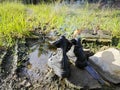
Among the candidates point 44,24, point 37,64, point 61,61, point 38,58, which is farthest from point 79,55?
point 44,24

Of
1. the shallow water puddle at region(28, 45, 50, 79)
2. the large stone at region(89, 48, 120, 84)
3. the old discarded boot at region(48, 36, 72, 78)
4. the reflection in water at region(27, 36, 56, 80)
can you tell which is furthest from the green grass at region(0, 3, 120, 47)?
the old discarded boot at region(48, 36, 72, 78)

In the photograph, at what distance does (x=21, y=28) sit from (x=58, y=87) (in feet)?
6.58

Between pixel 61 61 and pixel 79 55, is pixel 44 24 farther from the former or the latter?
pixel 61 61

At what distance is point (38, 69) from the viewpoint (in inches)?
128

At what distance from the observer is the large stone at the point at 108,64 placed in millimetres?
3043

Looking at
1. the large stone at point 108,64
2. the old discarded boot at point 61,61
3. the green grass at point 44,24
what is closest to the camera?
the old discarded boot at point 61,61

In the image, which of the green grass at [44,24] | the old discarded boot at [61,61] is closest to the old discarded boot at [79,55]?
the old discarded boot at [61,61]

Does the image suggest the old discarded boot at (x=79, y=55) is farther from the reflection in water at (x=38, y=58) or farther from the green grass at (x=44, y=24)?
the green grass at (x=44, y=24)

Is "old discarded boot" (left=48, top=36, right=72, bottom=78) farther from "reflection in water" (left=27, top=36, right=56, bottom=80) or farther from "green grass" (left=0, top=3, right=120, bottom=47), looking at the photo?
"green grass" (left=0, top=3, right=120, bottom=47)

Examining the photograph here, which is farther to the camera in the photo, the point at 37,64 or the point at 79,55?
the point at 37,64

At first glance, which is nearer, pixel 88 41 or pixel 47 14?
pixel 88 41

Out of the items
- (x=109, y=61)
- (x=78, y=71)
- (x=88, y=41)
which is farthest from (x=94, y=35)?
(x=78, y=71)

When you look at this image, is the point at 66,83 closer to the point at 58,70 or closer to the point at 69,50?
the point at 58,70

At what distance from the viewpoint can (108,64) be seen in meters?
3.21
